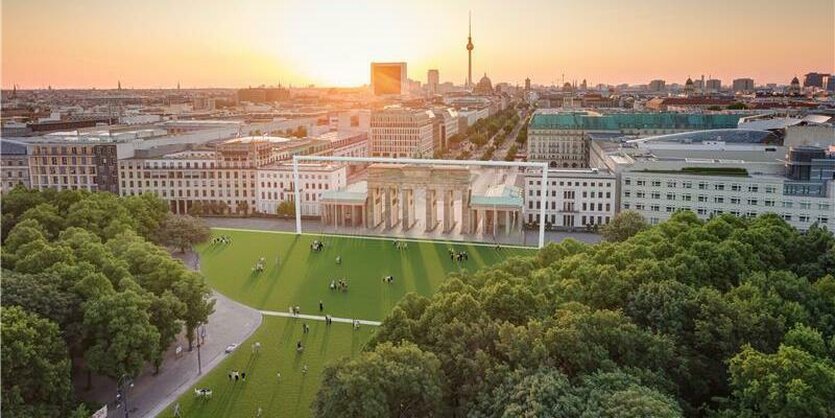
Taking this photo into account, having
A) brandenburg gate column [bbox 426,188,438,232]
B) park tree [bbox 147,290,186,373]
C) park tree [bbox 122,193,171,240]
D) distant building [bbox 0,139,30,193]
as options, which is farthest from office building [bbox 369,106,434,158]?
park tree [bbox 147,290,186,373]

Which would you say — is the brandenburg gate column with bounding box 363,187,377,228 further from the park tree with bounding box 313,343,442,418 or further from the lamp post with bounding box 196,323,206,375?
the park tree with bounding box 313,343,442,418

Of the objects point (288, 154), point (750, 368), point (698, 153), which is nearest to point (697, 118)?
point (698, 153)

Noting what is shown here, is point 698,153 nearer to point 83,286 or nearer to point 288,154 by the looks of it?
point 288,154

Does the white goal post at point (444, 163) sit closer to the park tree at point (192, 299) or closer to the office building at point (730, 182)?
the office building at point (730, 182)

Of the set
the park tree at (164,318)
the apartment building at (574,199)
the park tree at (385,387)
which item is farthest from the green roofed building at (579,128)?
the park tree at (385,387)

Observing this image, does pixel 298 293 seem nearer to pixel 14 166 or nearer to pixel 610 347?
pixel 610 347

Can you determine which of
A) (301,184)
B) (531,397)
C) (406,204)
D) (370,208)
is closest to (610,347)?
(531,397)

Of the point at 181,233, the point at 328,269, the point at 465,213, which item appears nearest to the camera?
the point at 328,269
